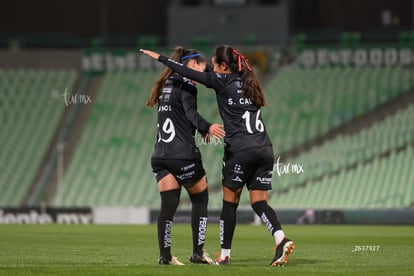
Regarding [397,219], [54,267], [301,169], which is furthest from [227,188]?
[301,169]

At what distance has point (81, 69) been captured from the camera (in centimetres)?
3425

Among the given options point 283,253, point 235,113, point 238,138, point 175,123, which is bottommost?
point 283,253

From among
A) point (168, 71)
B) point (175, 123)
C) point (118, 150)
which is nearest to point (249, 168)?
point (175, 123)

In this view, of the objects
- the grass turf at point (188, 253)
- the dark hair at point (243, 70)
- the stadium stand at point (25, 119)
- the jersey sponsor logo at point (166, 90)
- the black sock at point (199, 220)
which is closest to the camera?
the grass turf at point (188, 253)

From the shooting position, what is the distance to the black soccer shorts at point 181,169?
11625 mm

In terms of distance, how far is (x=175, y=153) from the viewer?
1163 cm

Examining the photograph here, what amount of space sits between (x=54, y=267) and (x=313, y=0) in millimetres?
24046

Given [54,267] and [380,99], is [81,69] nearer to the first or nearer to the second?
[380,99]

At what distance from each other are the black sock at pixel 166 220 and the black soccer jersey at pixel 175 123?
466 mm

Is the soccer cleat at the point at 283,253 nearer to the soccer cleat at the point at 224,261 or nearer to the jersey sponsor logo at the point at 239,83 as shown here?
the soccer cleat at the point at 224,261

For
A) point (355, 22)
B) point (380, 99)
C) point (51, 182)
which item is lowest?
point (51, 182)

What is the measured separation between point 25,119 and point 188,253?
758 inches

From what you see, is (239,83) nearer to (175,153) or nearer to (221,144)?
(175,153)

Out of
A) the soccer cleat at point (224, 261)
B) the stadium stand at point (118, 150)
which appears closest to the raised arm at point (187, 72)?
the soccer cleat at point (224, 261)
